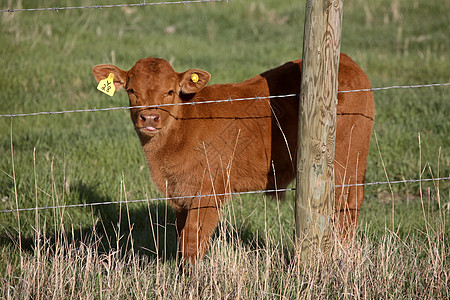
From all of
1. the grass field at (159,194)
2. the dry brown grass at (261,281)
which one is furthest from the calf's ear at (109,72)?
the dry brown grass at (261,281)

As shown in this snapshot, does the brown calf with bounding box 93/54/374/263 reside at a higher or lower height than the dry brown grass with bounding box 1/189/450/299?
higher

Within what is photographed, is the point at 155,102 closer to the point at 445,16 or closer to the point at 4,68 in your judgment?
the point at 4,68

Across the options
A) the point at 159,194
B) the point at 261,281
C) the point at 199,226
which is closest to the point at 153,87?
the point at 199,226

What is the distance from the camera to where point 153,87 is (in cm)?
427

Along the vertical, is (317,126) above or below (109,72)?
below

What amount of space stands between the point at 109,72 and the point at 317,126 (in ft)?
6.23

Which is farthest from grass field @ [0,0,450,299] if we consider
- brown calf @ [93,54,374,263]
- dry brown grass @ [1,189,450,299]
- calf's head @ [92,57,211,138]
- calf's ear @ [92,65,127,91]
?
calf's ear @ [92,65,127,91]

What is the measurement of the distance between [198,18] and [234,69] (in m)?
4.25

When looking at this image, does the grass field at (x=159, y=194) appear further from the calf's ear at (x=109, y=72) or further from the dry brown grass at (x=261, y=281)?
the calf's ear at (x=109, y=72)

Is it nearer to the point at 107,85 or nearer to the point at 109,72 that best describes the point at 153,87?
the point at 107,85

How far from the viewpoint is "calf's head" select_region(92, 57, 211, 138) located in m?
4.14

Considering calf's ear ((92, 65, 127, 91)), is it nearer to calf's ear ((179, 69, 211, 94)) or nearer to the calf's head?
the calf's head

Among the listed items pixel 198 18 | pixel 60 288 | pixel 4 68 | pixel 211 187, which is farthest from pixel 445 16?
pixel 60 288

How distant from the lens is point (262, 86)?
15.2 feet
